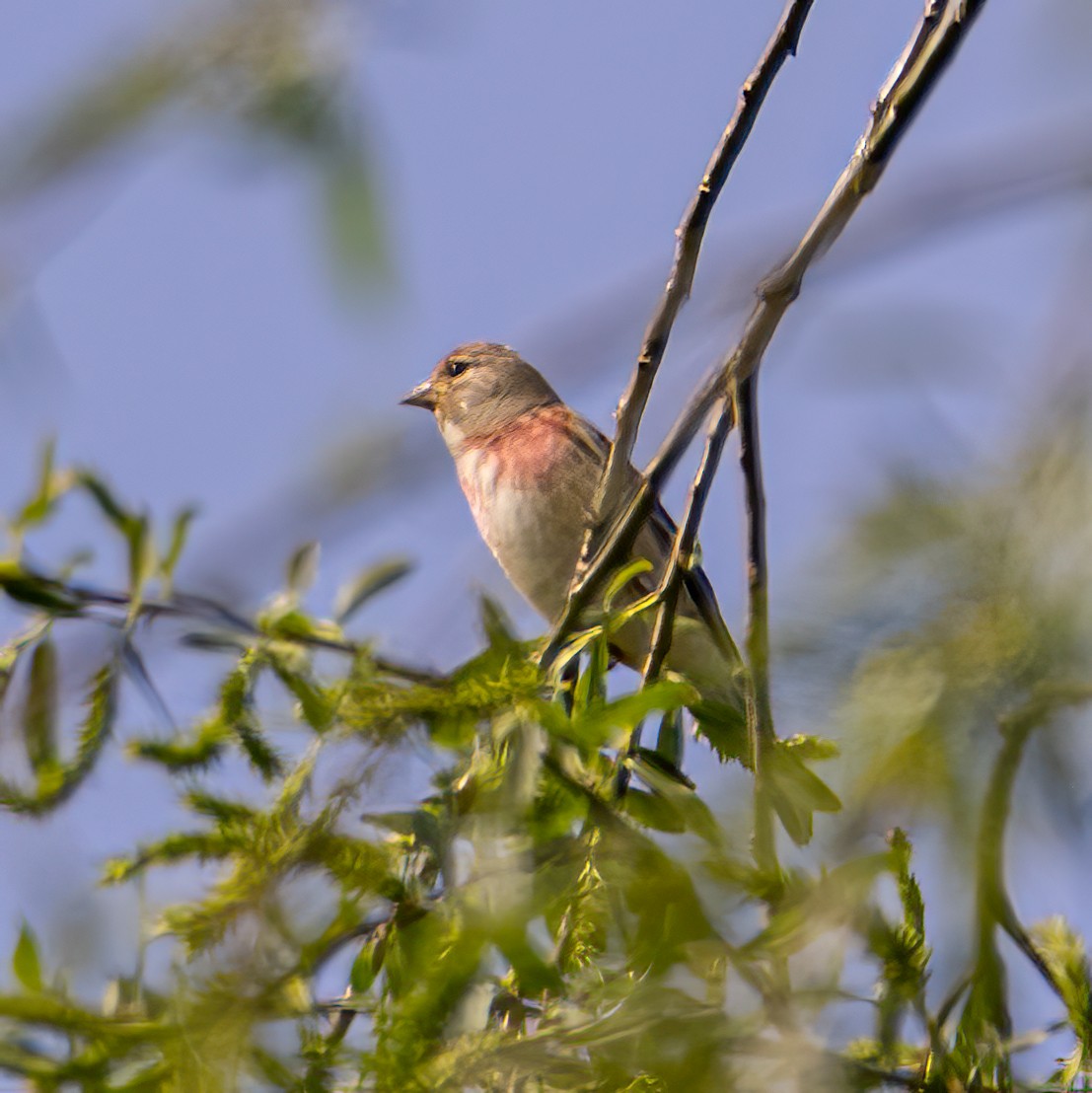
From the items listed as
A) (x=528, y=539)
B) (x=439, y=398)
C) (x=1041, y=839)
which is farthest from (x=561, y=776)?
(x=439, y=398)

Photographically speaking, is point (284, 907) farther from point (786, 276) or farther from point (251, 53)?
point (786, 276)

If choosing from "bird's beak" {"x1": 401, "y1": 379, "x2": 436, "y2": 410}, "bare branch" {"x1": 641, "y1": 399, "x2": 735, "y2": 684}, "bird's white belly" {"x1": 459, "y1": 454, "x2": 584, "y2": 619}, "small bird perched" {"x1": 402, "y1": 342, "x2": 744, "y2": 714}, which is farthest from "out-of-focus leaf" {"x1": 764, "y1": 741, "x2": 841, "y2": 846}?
"bird's beak" {"x1": 401, "y1": 379, "x2": 436, "y2": 410}

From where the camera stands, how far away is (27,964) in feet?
6.76

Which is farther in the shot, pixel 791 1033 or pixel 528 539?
pixel 528 539

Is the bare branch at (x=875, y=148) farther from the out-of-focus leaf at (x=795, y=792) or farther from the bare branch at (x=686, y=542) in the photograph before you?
the out-of-focus leaf at (x=795, y=792)

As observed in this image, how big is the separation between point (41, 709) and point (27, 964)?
453 millimetres

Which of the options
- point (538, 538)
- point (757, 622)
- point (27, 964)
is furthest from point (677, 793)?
point (538, 538)

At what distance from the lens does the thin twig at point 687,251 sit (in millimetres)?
2451

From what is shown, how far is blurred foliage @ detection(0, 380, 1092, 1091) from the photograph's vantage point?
5.23 feet

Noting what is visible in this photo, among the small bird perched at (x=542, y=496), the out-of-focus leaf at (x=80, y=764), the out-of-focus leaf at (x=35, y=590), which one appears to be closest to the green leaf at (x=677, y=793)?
the out-of-focus leaf at (x=80, y=764)

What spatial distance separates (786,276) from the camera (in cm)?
240

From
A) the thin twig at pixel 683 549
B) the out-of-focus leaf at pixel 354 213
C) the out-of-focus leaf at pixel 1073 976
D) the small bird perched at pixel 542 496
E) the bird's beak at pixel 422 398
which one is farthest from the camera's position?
the bird's beak at pixel 422 398

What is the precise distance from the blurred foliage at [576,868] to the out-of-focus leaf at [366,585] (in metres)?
0.25

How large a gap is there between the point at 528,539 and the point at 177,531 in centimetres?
323
